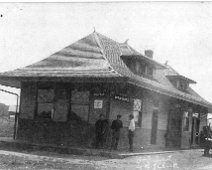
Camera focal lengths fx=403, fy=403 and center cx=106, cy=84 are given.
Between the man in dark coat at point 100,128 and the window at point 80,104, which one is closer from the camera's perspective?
the man in dark coat at point 100,128

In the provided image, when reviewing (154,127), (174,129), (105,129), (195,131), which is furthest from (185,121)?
(105,129)

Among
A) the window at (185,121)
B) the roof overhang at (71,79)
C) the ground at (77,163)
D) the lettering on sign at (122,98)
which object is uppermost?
the roof overhang at (71,79)

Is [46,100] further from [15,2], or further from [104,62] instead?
[15,2]

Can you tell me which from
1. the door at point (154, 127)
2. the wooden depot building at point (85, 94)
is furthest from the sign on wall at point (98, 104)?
the door at point (154, 127)

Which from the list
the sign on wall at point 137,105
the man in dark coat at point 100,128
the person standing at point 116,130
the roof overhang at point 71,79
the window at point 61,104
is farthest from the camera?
the sign on wall at point 137,105

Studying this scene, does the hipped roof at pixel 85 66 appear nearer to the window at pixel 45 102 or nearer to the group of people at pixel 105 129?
the window at pixel 45 102

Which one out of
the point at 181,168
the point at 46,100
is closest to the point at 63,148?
the point at 46,100

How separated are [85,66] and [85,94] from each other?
1287 millimetres

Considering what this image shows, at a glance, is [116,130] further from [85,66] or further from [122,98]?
[85,66]

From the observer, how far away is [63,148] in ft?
54.0

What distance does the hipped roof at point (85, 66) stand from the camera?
56.9 ft

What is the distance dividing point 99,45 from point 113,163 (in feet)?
26.9

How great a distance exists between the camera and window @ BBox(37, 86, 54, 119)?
63.3ft

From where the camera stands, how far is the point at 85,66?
18453 mm
